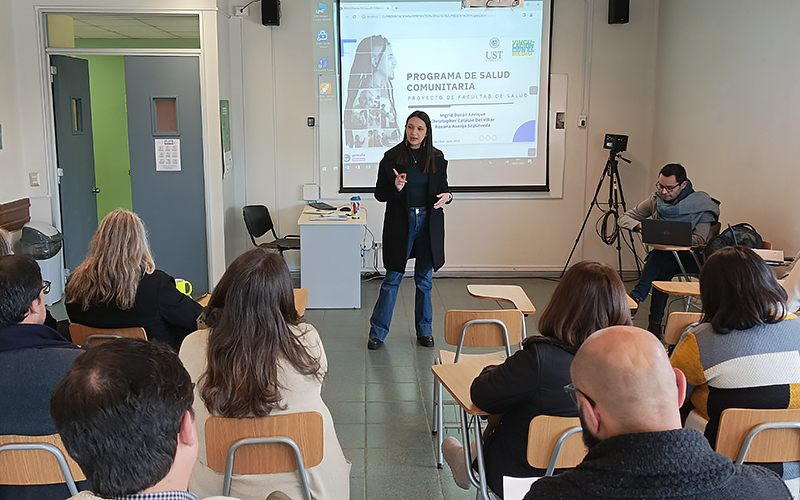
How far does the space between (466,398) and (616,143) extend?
4.85 m

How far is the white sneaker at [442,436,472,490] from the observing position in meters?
2.42

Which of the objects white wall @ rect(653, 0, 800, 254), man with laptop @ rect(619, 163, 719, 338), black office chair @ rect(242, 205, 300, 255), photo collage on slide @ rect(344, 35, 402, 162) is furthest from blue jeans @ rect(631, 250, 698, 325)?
black office chair @ rect(242, 205, 300, 255)

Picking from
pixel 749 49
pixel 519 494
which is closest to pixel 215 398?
pixel 519 494

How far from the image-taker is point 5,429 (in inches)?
75.7

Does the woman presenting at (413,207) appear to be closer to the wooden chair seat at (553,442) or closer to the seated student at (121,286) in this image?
the seated student at (121,286)

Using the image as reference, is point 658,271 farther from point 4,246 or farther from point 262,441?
point 4,246

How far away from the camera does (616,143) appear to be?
6.48 m

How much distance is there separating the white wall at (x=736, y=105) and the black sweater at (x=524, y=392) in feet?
Answer: 11.3

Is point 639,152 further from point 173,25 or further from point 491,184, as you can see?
point 173,25

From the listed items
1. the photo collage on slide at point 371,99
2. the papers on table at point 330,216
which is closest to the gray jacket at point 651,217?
the papers on table at point 330,216

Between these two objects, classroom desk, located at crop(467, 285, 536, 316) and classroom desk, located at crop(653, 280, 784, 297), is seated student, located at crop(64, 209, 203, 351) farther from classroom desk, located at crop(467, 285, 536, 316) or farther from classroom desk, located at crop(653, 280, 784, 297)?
classroom desk, located at crop(653, 280, 784, 297)

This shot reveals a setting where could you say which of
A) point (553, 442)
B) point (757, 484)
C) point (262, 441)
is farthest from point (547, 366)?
point (757, 484)

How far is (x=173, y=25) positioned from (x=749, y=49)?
207 inches

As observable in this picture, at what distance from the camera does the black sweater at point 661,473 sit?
1007 mm
